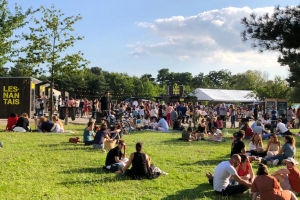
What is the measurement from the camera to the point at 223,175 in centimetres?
799

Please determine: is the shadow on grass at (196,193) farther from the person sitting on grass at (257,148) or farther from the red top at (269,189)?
the person sitting on grass at (257,148)

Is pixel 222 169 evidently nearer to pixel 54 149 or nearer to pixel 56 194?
pixel 56 194

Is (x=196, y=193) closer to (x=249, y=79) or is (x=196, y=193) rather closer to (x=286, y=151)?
(x=286, y=151)

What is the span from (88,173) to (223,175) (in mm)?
3299

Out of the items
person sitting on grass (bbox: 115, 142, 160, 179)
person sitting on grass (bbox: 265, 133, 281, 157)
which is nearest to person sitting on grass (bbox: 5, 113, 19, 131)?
person sitting on grass (bbox: 115, 142, 160, 179)

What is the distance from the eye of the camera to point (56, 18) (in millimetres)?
24812

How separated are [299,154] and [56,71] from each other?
16.2m

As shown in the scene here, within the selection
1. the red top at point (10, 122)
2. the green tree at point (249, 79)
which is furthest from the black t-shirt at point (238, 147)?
the green tree at point (249, 79)

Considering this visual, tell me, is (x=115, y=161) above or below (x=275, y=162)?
above

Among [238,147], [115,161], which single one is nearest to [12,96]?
[115,161]

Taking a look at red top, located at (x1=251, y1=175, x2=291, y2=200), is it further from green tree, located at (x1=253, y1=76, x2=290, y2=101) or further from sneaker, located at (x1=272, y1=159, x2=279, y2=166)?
green tree, located at (x1=253, y1=76, x2=290, y2=101)

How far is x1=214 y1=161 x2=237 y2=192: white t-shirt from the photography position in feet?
26.0

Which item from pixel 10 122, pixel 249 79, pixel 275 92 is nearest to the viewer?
pixel 10 122

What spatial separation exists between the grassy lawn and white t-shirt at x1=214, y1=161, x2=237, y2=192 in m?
0.25
